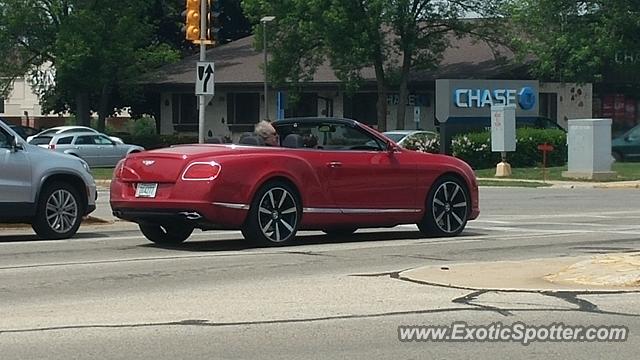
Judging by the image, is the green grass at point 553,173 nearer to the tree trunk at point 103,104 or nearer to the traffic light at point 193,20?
the traffic light at point 193,20

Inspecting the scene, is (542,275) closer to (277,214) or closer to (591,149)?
(277,214)

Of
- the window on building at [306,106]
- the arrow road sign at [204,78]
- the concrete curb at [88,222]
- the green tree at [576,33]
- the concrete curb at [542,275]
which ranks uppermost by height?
the green tree at [576,33]

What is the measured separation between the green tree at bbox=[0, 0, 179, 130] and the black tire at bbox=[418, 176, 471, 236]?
39842 millimetres

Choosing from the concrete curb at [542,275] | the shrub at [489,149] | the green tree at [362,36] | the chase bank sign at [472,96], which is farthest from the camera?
the green tree at [362,36]

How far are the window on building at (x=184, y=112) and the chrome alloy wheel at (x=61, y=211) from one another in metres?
46.1

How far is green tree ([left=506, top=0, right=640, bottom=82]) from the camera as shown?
47062 mm

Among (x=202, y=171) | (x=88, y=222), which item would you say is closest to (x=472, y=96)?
(x=88, y=222)

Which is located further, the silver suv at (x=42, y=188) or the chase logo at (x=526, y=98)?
the chase logo at (x=526, y=98)

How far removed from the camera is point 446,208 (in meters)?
16.3

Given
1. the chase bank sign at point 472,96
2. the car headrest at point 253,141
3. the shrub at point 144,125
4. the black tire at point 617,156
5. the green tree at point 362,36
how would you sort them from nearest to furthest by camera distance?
1. the car headrest at point 253,141
2. the chase bank sign at point 472,96
3. the black tire at point 617,156
4. the green tree at point 362,36
5. the shrub at point 144,125

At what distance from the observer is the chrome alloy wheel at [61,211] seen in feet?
52.0

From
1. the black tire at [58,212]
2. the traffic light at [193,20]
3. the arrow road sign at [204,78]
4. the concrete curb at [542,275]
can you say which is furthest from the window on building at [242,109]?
the concrete curb at [542,275]

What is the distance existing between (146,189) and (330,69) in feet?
141

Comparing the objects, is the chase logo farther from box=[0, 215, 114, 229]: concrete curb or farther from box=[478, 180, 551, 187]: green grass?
box=[0, 215, 114, 229]: concrete curb
